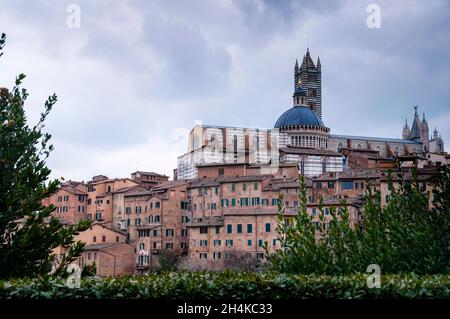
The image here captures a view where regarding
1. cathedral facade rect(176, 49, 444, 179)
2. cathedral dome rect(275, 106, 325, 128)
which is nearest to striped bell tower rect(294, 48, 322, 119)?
cathedral facade rect(176, 49, 444, 179)

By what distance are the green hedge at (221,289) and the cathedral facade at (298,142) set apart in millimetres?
50763

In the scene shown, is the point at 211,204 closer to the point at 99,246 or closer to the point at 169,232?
the point at 169,232

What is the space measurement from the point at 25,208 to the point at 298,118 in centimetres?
8930

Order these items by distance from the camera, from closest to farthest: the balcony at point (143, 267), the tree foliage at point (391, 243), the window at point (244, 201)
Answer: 1. the tree foliage at point (391, 243)
2. the window at point (244, 201)
3. the balcony at point (143, 267)

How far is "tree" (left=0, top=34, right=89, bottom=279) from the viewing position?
11.4 metres

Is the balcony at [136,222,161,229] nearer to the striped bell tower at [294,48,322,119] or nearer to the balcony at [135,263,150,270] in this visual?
the balcony at [135,263,150,270]

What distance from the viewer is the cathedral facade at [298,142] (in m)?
77.0

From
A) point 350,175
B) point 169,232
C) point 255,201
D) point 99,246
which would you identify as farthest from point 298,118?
point 99,246

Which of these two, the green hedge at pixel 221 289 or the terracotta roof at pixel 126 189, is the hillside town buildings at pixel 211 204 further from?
the green hedge at pixel 221 289

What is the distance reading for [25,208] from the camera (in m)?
11.4

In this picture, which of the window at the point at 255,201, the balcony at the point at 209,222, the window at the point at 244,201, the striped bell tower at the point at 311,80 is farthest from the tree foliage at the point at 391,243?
the striped bell tower at the point at 311,80
